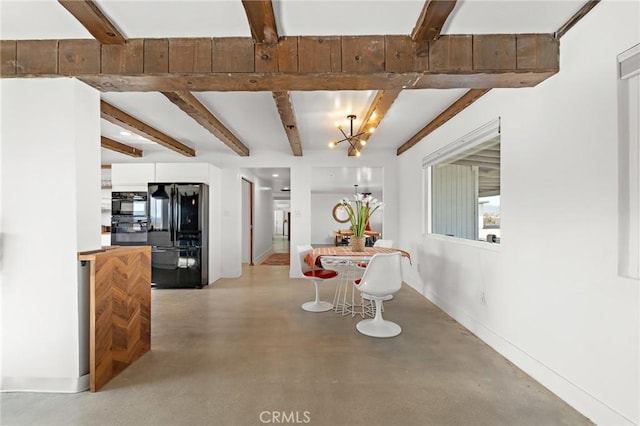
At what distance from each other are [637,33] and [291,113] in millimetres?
2581

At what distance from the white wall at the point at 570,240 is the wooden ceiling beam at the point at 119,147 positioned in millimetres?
5210

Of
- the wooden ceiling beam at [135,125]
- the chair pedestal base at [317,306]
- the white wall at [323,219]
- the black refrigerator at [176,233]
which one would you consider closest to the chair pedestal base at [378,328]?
the chair pedestal base at [317,306]

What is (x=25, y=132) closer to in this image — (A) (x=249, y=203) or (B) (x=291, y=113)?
(B) (x=291, y=113)

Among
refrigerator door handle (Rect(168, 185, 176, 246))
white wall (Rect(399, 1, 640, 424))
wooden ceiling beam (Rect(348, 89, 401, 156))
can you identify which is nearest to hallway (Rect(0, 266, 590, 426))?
white wall (Rect(399, 1, 640, 424))

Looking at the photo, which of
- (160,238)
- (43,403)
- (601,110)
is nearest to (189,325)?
(43,403)

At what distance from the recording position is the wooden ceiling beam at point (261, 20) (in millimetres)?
1589

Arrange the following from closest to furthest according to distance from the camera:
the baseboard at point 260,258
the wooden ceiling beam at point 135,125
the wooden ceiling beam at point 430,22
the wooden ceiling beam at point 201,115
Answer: the wooden ceiling beam at point 430,22 < the wooden ceiling beam at point 201,115 < the wooden ceiling beam at point 135,125 < the baseboard at point 260,258

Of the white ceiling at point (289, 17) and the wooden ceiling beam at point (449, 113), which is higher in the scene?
the white ceiling at point (289, 17)

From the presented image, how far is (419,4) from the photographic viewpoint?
Answer: 168 cm

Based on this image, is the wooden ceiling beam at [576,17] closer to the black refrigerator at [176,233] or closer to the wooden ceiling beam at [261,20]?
the wooden ceiling beam at [261,20]

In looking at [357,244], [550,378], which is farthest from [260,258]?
[550,378]

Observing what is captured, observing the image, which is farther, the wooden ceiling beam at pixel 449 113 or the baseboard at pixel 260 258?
the baseboard at pixel 260 258

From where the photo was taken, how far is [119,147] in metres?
4.87

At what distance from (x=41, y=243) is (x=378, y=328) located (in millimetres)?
2854
